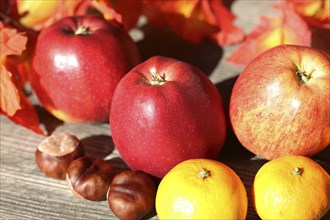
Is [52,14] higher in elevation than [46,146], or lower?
higher

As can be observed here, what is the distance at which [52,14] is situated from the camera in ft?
4.92

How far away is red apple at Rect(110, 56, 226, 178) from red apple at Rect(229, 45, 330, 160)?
0.21 ft

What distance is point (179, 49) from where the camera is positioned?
5.22ft

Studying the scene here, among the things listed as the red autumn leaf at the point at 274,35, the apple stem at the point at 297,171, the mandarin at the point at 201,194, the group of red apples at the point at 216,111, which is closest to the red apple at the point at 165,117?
the group of red apples at the point at 216,111

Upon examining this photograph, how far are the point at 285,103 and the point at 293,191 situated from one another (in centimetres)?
19

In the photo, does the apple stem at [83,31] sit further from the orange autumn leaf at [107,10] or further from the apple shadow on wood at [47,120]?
the apple shadow on wood at [47,120]

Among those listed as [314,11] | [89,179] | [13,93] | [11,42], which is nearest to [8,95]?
[13,93]

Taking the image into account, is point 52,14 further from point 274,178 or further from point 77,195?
point 274,178

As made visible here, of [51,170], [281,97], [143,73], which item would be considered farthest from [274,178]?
[51,170]

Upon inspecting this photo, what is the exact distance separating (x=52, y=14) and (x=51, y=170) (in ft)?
1.55

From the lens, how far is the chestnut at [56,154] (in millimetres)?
1197

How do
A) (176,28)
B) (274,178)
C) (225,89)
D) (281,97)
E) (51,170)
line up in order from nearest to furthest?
(274,178), (281,97), (51,170), (225,89), (176,28)

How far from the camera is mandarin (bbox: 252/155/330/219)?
961mm

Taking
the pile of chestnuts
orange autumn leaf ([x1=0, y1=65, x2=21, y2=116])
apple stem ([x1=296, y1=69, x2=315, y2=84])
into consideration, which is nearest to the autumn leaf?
orange autumn leaf ([x1=0, y1=65, x2=21, y2=116])
